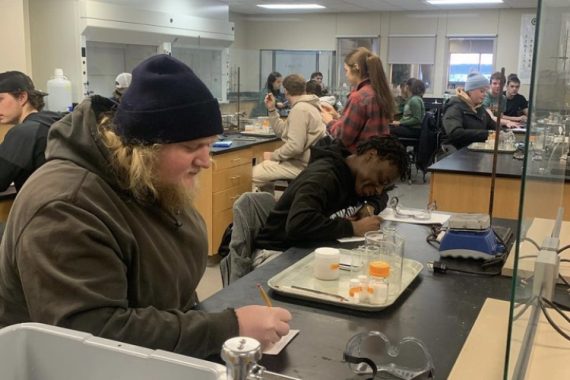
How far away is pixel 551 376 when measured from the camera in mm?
1122

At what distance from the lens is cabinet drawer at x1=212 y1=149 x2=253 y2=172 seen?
13.6 feet

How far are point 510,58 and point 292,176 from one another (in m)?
5.57

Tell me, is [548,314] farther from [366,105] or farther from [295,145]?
[295,145]

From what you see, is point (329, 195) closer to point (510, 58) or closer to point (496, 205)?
point (496, 205)

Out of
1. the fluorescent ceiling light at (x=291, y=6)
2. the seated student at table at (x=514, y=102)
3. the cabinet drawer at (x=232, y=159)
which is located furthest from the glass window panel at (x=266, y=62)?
the cabinet drawer at (x=232, y=159)

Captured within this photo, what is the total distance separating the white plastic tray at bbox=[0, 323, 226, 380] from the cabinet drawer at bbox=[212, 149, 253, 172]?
10.5ft

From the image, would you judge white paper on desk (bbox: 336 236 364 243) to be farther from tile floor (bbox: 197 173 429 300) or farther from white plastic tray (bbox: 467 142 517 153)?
white plastic tray (bbox: 467 142 517 153)

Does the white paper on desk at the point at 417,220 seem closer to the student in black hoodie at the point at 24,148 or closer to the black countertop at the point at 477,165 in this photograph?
the black countertop at the point at 477,165

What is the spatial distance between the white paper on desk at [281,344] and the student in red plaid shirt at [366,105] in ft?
8.16

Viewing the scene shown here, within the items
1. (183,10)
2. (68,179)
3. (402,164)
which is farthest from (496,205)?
(183,10)

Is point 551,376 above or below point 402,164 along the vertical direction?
below

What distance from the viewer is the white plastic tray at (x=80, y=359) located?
2.40 ft

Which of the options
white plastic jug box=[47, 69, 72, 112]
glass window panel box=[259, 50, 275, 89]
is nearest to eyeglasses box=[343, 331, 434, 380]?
white plastic jug box=[47, 69, 72, 112]

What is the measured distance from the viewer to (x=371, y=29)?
930cm
